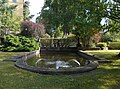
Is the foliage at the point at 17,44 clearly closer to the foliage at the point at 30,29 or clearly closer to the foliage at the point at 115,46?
the foliage at the point at 30,29

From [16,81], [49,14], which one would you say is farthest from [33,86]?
[49,14]

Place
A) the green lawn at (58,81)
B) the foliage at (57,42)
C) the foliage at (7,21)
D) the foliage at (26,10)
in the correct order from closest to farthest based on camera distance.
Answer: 1. the green lawn at (58,81)
2. the foliage at (57,42)
3. the foliage at (7,21)
4. the foliage at (26,10)

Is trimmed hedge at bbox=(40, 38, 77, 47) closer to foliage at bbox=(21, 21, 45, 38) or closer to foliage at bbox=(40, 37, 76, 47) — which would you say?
foliage at bbox=(40, 37, 76, 47)

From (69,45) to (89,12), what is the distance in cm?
1886

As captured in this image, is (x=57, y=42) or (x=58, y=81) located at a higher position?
(x=57, y=42)

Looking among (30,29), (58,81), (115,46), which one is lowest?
(58,81)

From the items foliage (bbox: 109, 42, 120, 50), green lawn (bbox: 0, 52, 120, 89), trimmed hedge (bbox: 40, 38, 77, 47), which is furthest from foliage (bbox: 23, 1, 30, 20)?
green lawn (bbox: 0, 52, 120, 89)

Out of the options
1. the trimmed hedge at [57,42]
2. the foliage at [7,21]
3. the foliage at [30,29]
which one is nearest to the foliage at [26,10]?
the foliage at [7,21]

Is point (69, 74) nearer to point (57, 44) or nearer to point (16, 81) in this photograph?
point (16, 81)

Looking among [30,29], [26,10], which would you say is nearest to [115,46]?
[30,29]

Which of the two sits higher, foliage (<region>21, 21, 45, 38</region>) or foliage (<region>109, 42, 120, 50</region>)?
foliage (<region>21, 21, 45, 38</region>)

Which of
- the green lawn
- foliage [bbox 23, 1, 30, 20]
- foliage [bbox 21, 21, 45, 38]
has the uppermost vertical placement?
foliage [bbox 23, 1, 30, 20]

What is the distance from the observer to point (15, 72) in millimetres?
8273

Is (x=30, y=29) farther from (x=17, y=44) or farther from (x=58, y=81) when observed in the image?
(x=58, y=81)
